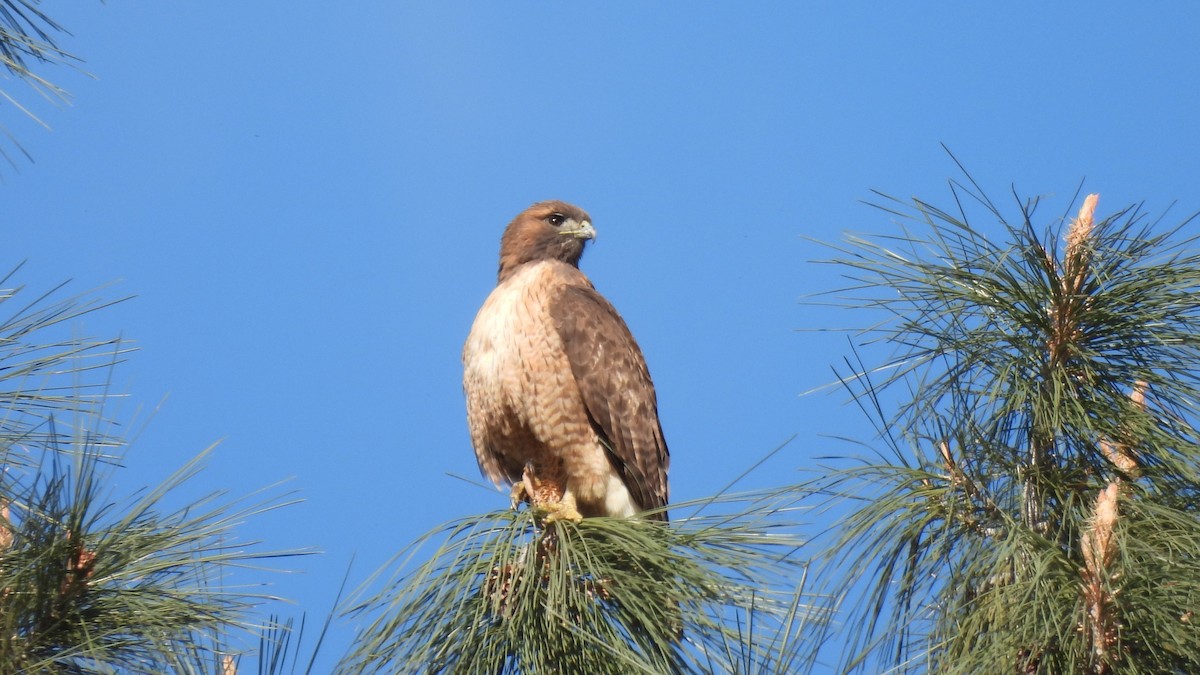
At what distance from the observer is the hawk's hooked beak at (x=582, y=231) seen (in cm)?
618

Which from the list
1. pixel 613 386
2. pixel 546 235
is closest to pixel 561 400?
pixel 613 386

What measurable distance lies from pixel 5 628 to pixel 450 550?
A: 3.78ft

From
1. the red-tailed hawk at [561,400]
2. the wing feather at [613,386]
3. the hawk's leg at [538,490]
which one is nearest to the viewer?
the hawk's leg at [538,490]

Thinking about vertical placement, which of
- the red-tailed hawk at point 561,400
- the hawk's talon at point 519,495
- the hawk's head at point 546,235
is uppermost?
the hawk's head at point 546,235

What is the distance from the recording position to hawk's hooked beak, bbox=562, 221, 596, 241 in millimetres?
6176

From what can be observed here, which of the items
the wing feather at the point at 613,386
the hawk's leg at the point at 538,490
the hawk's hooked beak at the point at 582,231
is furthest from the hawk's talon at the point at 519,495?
the hawk's hooked beak at the point at 582,231

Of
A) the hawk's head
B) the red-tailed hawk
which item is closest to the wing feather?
A: the red-tailed hawk

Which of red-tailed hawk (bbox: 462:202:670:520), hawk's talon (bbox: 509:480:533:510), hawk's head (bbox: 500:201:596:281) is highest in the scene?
hawk's head (bbox: 500:201:596:281)

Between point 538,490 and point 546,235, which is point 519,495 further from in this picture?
point 546,235

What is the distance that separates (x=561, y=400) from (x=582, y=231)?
1.27 metres

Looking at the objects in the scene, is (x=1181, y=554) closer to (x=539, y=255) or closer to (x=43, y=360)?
(x=43, y=360)

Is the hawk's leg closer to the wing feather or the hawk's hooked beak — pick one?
the wing feather

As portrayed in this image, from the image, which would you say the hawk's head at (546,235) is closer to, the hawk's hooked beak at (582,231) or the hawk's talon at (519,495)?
the hawk's hooked beak at (582,231)

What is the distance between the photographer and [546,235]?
6.16m
